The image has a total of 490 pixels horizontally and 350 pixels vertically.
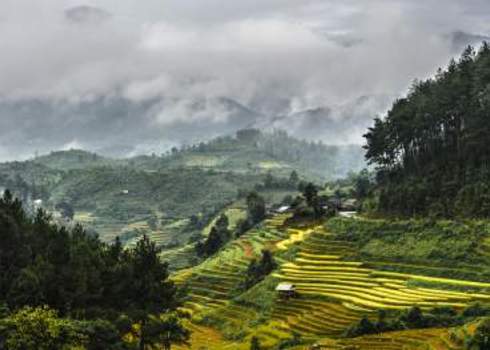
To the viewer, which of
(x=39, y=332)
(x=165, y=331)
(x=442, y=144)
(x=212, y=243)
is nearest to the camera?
(x=39, y=332)

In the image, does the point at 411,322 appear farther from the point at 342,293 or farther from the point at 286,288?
the point at 286,288

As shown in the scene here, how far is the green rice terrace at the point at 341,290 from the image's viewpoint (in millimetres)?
57062

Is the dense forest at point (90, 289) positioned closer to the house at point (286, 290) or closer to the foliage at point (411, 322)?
the foliage at point (411, 322)

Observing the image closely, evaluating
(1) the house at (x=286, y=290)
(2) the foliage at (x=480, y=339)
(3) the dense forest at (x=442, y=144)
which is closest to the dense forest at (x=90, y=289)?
(1) the house at (x=286, y=290)

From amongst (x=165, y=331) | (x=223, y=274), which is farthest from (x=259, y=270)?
(x=165, y=331)

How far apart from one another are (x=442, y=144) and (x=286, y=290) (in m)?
48.5

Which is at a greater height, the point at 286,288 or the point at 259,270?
the point at 259,270

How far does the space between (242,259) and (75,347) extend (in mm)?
58630

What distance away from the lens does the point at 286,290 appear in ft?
235

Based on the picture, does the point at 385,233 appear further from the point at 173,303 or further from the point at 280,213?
the point at 280,213

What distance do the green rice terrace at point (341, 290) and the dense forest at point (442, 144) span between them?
7.53 metres

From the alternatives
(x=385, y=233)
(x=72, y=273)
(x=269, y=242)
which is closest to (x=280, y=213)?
(x=269, y=242)

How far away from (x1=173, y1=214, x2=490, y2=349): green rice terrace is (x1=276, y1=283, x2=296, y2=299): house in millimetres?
664

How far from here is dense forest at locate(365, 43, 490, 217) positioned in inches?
3479
